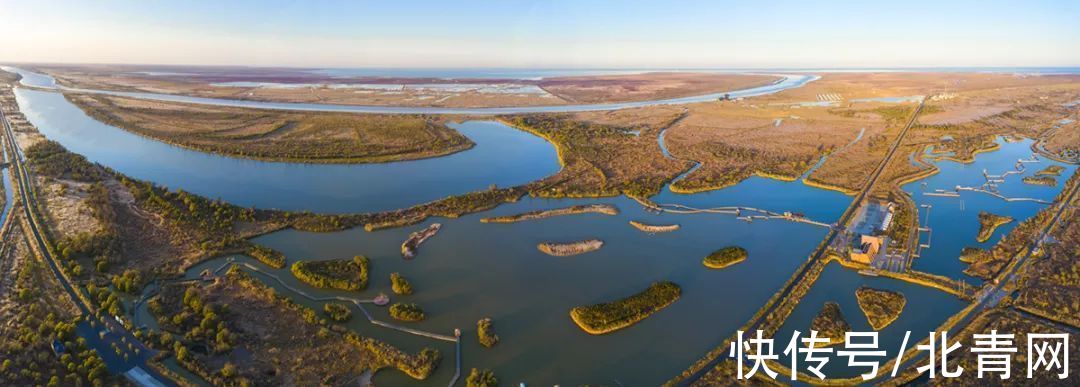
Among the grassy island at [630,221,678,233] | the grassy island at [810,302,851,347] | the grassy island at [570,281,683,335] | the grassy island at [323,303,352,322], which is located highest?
the grassy island at [630,221,678,233]

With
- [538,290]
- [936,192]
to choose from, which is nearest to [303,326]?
[538,290]

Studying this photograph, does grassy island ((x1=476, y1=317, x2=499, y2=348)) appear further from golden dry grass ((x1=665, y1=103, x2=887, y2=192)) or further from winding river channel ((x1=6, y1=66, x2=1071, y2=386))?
golden dry grass ((x1=665, y1=103, x2=887, y2=192))

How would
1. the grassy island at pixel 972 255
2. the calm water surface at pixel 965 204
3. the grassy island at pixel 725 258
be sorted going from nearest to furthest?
1. the grassy island at pixel 725 258
2. the grassy island at pixel 972 255
3. the calm water surface at pixel 965 204

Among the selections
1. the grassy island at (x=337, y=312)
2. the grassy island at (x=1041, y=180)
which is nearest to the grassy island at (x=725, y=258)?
the grassy island at (x=337, y=312)

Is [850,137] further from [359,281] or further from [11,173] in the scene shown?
[11,173]

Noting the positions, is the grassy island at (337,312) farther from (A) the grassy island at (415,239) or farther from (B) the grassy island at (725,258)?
(B) the grassy island at (725,258)

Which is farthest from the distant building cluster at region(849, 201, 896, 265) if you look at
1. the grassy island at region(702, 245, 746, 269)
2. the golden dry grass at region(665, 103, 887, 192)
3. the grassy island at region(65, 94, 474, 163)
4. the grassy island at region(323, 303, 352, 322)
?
the grassy island at region(65, 94, 474, 163)
